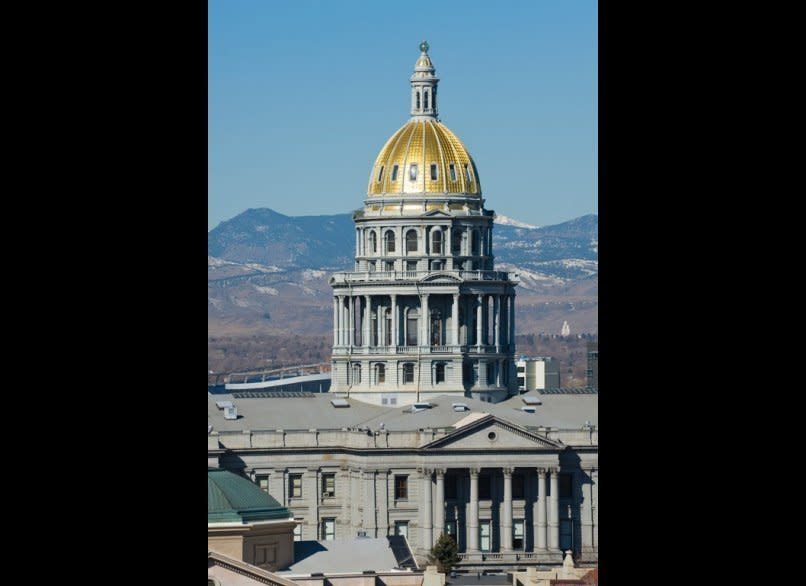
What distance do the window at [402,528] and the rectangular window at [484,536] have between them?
4.66m

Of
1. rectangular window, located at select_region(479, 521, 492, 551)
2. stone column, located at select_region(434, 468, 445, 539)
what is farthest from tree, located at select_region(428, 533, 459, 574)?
rectangular window, located at select_region(479, 521, 492, 551)

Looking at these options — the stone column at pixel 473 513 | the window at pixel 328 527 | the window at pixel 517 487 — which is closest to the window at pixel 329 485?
the window at pixel 328 527

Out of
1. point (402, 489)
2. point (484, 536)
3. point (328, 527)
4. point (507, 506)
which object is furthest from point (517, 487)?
point (328, 527)

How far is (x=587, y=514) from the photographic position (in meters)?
177

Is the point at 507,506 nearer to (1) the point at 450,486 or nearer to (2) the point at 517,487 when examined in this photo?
(2) the point at 517,487

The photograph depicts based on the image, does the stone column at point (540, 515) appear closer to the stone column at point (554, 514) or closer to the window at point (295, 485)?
the stone column at point (554, 514)

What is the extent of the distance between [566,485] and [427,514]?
391 inches

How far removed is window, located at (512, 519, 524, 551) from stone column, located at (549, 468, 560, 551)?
195 centimetres

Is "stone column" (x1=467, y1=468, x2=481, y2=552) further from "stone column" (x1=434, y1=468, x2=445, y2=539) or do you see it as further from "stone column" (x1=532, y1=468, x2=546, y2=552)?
"stone column" (x1=532, y1=468, x2=546, y2=552)

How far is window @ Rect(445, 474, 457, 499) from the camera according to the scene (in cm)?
17675

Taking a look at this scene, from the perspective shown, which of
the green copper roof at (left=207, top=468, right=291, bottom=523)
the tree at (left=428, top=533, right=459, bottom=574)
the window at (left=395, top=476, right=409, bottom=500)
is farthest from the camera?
the window at (left=395, top=476, right=409, bottom=500)
